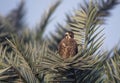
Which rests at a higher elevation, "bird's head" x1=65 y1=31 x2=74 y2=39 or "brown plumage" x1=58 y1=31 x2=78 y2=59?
"bird's head" x1=65 y1=31 x2=74 y2=39

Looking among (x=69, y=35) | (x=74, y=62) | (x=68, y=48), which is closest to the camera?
(x=74, y=62)

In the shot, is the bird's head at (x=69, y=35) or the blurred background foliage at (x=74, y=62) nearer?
the blurred background foliage at (x=74, y=62)

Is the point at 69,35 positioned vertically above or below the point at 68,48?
above

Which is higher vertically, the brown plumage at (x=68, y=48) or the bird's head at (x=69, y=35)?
the bird's head at (x=69, y=35)

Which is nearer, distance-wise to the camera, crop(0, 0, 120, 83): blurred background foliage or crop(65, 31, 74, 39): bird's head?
crop(0, 0, 120, 83): blurred background foliage

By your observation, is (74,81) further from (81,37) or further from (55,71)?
(81,37)

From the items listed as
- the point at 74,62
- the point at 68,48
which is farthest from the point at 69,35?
the point at 74,62

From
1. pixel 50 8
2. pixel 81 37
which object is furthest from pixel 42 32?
pixel 81 37

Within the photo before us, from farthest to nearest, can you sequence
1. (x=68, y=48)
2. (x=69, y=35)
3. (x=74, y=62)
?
(x=69, y=35), (x=68, y=48), (x=74, y=62)

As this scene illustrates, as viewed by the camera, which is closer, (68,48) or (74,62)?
(74,62)

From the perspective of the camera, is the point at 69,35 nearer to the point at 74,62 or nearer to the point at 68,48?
the point at 68,48

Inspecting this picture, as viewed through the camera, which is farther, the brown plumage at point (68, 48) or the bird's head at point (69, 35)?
the bird's head at point (69, 35)
